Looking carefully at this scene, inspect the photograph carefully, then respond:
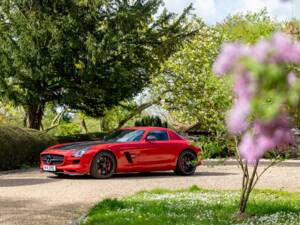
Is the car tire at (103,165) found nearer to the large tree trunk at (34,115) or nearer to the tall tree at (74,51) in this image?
the tall tree at (74,51)

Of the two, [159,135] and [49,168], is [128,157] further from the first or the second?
[49,168]

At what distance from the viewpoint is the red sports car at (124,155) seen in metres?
15.8

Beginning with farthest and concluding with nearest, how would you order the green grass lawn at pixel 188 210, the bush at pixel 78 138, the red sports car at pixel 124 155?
the bush at pixel 78 138 → the red sports car at pixel 124 155 → the green grass lawn at pixel 188 210

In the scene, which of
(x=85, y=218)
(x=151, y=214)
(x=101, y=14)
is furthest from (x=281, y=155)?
(x=101, y=14)

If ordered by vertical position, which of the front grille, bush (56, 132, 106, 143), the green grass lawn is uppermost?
bush (56, 132, 106, 143)

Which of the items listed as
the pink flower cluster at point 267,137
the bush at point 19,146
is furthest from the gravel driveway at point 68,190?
the pink flower cluster at point 267,137

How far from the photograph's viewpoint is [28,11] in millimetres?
27609

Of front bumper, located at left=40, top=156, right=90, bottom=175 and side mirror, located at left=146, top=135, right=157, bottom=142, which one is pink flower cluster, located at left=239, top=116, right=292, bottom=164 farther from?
side mirror, located at left=146, top=135, right=157, bottom=142

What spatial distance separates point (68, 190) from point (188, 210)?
437 cm

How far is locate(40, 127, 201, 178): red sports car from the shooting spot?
15.8 meters

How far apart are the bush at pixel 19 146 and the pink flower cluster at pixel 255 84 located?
19.2m

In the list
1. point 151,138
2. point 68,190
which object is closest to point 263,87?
point 68,190

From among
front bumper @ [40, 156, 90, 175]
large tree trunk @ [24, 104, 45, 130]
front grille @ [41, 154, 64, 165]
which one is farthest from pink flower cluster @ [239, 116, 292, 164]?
large tree trunk @ [24, 104, 45, 130]

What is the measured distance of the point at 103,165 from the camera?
1609 centimetres
